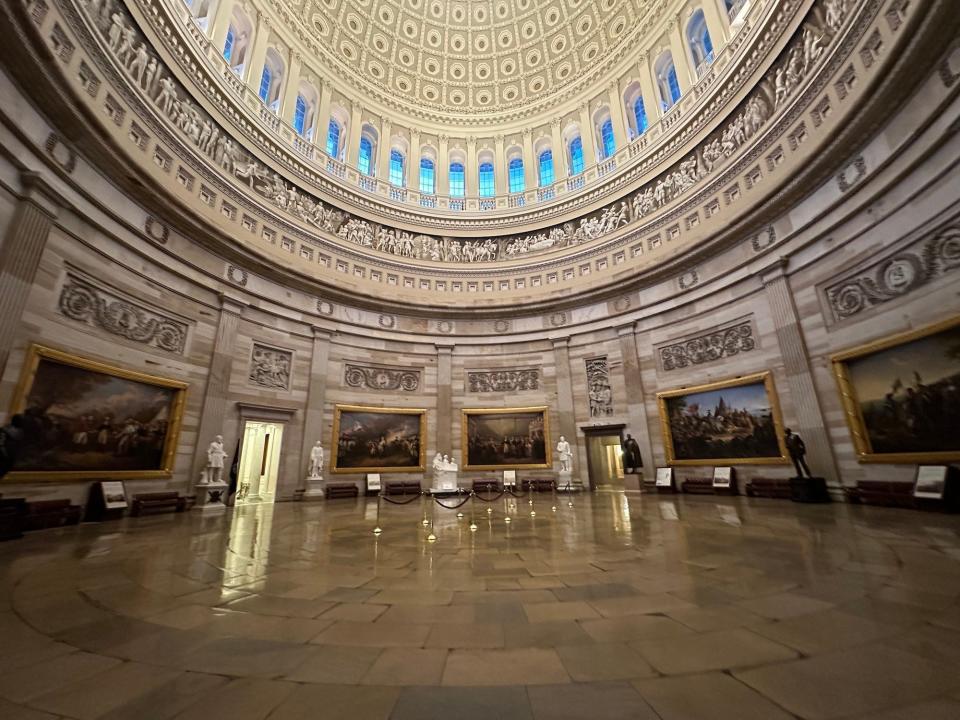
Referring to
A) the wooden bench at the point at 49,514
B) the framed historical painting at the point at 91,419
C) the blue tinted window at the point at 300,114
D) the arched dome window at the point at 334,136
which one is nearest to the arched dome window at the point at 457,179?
the arched dome window at the point at 334,136

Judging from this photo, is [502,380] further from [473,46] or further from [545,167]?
[473,46]

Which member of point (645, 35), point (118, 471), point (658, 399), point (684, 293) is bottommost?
point (118, 471)

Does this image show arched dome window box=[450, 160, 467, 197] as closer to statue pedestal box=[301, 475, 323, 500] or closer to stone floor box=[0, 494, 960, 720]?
statue pedestal box=[301, 475, 323, 500]

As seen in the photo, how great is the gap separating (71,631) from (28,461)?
28.5ft

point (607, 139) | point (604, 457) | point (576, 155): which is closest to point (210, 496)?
point (604, 457)

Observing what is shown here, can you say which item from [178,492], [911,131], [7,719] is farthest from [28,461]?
[911,131]

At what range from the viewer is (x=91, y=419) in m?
9.83

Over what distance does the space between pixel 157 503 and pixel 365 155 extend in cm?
2056

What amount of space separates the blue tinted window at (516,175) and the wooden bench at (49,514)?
24.1 m

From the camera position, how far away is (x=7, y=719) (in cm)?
199

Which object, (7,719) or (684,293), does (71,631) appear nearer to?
(7,719)

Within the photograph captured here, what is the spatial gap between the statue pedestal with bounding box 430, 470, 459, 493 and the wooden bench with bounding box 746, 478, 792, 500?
11.1 meters

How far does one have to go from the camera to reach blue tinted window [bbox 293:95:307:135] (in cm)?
2036

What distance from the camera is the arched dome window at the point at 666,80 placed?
64.8ft
